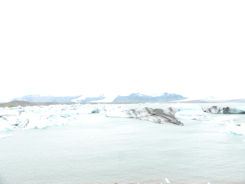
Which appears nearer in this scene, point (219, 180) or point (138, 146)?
point (219, 180)

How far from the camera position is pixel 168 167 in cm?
586

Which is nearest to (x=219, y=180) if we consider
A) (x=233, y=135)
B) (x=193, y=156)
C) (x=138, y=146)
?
(x=193, y=156)

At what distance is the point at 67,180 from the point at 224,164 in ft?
12.5

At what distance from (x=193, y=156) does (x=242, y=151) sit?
1.77 metres

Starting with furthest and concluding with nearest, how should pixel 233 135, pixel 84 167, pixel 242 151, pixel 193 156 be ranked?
1. pixel 233 135
2. pixel 242 151
3. pixel 193 156
4. pixel 84 167

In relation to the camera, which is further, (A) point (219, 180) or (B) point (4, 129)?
(B) point (4, 129)

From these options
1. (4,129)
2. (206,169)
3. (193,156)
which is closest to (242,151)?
(193,156)

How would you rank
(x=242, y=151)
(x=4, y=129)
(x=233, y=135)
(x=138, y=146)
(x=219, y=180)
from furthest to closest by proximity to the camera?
(x=4, y=129) < (x=233, y=135) < (x=138, y=146) < (x=242, y=151) < (x=219, y=180)

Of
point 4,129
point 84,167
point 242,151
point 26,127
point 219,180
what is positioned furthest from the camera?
point 26,127

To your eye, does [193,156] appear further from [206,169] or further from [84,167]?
[84,167]

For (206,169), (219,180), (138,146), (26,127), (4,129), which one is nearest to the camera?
(219,180)

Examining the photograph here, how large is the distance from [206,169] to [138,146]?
342 centimetres

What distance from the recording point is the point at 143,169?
18.8 ft

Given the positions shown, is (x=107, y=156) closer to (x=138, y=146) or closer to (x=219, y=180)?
(x=138, y=146)
